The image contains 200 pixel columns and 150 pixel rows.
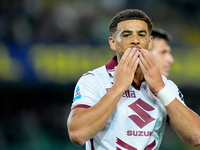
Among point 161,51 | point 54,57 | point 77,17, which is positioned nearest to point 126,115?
point 161,51

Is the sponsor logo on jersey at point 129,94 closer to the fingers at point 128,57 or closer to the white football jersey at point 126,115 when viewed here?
the white football jersey at point 126,115

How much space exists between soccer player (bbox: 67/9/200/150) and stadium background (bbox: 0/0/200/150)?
594 cm

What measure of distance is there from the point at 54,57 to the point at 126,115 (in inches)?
244

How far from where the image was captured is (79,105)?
2898 millimetres

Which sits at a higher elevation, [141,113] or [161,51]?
[141,113]

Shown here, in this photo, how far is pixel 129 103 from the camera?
310cm

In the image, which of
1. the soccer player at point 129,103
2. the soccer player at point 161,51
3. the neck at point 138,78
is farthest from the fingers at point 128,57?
the soccer player at point 161,51

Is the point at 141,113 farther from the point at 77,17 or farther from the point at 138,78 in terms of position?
the point at 77,17

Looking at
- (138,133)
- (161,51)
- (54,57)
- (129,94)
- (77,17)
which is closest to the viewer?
(138,133)

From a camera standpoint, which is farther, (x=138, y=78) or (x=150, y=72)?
(x=138, y=78)

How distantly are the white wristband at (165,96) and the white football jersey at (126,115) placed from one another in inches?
8.2

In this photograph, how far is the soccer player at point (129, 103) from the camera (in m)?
Result: 2.76

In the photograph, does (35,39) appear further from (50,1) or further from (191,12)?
(191,12)

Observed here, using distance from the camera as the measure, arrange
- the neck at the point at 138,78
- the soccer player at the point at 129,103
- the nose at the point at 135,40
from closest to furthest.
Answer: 1. the soccer player at the point at 129,103
2. the nose at the point at 135,40
3. the neck at the point at 138,78
